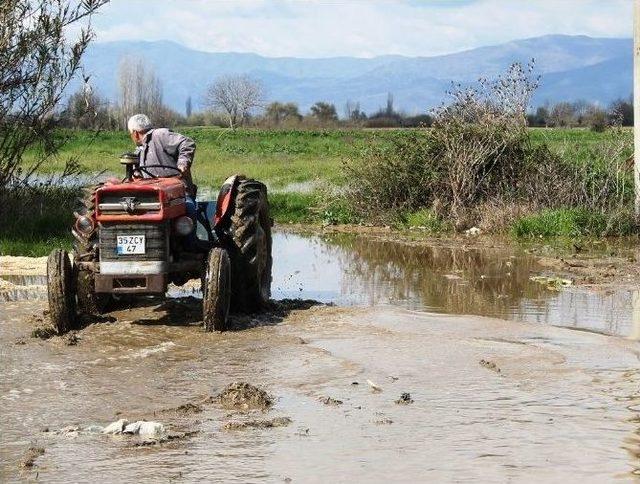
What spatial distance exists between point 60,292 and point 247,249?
186cm

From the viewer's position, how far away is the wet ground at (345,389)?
667 centimetres

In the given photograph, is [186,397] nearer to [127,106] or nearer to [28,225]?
[28,225]

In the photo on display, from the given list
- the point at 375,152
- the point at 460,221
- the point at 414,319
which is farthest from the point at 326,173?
the point at 414,319

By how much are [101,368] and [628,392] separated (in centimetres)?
409

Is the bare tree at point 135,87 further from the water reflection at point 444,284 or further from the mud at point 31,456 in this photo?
the mud at point 31,456

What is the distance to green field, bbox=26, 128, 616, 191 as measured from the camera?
26172mm

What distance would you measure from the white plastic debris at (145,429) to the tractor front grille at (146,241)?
332 cm

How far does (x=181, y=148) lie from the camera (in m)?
11.3

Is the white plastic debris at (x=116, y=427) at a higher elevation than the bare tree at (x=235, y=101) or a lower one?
lower

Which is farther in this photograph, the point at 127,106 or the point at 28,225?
the point at 127,106

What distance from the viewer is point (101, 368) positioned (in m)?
9.27

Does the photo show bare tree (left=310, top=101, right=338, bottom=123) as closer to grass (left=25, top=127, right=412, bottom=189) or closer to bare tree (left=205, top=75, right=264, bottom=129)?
bare tree (left=205, top=75, right=264, bottom=129)

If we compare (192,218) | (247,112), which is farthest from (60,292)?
(247,112)

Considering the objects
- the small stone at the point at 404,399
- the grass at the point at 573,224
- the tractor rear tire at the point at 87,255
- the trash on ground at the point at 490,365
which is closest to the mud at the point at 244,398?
the small stone at the point at 404,399
